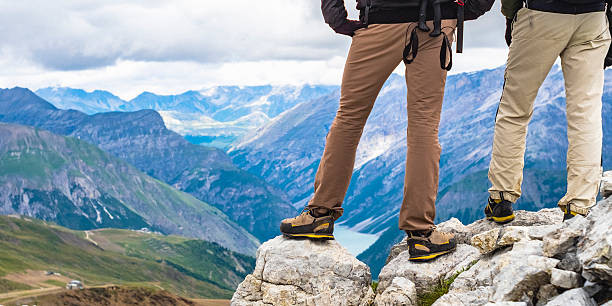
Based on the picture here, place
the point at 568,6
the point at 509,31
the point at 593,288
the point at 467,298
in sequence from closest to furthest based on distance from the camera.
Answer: the point at 593,288 < the point at 467,298 < the point at 568,6 < the point at 509,31

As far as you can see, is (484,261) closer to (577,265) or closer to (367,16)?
(577,265)

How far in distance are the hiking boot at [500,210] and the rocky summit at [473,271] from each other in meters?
0.29

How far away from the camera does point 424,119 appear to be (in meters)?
8.84

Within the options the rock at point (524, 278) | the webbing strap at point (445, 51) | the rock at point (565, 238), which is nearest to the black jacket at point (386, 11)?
the webbing strap at point (445, 51)

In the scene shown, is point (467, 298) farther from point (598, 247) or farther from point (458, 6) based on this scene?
point (458, 6)

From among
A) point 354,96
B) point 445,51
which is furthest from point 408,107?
point 445,51

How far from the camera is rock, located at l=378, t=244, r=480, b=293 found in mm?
9211

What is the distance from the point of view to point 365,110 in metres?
9.10

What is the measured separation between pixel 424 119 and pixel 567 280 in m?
3.10

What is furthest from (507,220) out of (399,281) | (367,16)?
(367,16)

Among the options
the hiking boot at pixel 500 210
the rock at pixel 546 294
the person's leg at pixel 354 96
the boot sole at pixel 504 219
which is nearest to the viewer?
the rock at pixel 546 294

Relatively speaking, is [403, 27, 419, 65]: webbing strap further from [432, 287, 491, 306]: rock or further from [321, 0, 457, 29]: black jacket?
[432, 287, 491, 306]: rock

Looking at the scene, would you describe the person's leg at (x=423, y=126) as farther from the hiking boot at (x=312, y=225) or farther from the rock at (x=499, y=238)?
the hiking boot at (x=312, y=225)

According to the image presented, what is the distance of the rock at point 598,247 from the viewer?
6.19 metres
